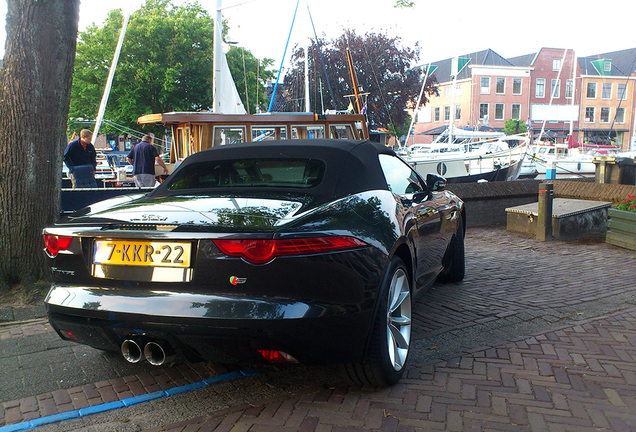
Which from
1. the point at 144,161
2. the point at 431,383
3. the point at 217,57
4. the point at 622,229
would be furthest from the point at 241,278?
the point at 217,57

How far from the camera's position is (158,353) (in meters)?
2.88

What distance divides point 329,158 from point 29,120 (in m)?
3.16

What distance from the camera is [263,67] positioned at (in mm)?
37625

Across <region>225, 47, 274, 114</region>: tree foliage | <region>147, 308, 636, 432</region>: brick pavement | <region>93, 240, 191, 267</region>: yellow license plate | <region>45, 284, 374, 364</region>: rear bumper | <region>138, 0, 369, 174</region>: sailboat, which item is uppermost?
<region>225, 47, 274, 114</region>: tree foliage

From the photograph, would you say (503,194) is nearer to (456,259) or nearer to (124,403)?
(456,259)

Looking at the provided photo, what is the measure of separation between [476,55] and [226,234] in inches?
2470

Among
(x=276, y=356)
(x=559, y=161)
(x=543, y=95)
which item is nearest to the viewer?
(x=276, y=356)

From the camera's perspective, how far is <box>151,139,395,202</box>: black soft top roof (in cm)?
344

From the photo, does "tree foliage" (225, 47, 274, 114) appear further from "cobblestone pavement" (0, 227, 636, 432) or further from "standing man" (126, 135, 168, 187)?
"cobblestone pavement" (0, 227, 636, 432)

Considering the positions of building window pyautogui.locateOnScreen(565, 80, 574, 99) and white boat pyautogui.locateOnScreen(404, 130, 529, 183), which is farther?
building window pyautogui.locateOnScreen(565, 80, 574, 99)

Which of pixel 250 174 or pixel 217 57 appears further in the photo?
pixel 217 57

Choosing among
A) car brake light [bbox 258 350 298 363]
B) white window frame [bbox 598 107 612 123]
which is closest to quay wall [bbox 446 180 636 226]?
car brake light [bbox 258 350 298 363]

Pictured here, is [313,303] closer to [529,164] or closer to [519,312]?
[519,312]

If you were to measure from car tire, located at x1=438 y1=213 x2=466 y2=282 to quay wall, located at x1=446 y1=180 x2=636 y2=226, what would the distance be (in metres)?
4.44
